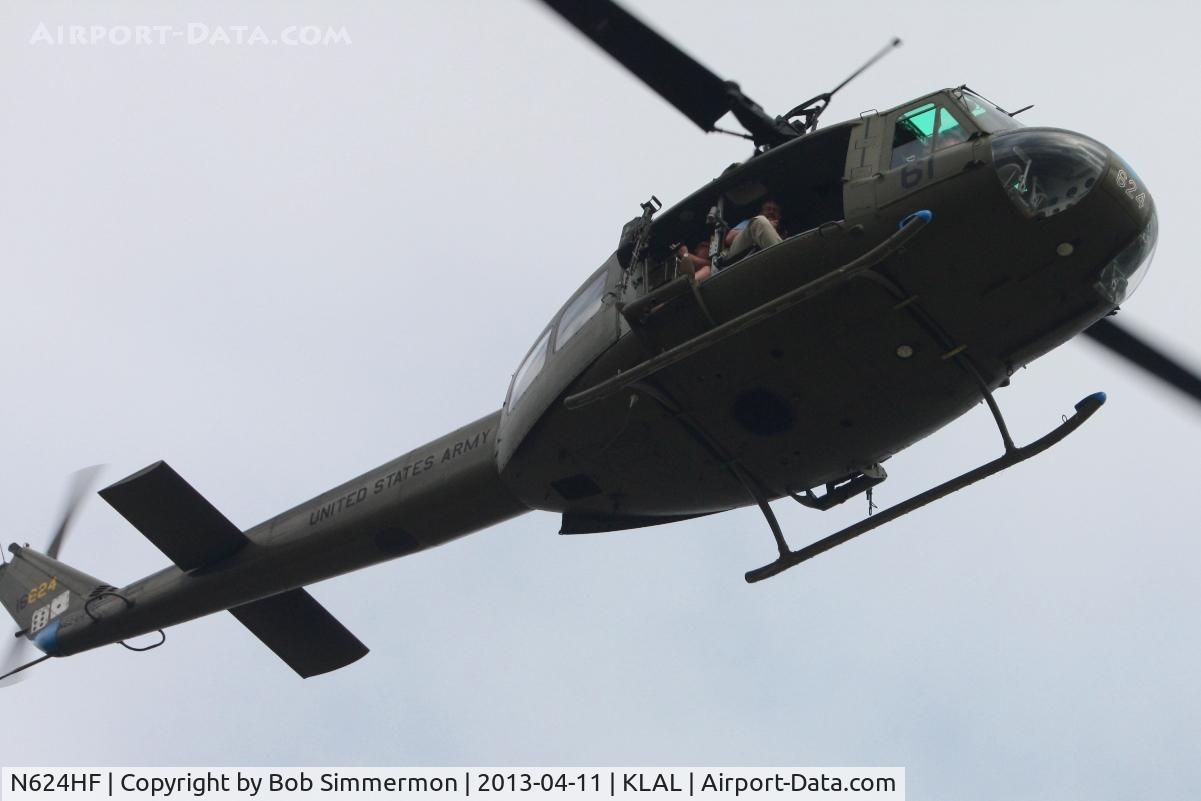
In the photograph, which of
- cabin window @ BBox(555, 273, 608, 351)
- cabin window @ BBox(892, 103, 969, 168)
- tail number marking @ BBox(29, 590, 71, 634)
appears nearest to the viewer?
cabin window @ BBox(892, 103, 969, 168)

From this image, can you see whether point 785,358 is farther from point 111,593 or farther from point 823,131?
point 111,593

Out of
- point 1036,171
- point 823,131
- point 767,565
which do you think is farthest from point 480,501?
point 1036,171

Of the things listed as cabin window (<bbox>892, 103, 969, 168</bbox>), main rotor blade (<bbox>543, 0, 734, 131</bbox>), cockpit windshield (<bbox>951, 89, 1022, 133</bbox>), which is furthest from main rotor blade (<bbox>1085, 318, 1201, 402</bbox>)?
main rotor blade (<bbox>543, 0, 734, 131</bbox>)

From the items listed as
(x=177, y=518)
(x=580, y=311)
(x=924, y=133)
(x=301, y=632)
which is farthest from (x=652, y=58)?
(x=301, y=632)

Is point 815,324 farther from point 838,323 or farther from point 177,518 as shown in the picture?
point 177,518

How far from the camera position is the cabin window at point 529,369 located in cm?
1288

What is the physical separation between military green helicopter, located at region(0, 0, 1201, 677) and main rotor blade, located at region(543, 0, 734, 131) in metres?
0.02

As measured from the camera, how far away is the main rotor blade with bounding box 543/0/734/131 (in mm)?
11320

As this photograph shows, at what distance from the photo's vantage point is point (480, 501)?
13969mm

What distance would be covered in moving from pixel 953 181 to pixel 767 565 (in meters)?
3.63

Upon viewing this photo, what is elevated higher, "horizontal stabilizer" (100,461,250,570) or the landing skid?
"horizontal stabilizer" (100,461,250,570)

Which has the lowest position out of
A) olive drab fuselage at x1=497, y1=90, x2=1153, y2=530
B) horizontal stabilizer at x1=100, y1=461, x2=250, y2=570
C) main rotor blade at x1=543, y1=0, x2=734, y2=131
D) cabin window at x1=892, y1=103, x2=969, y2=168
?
olive drab fuselage at x1=497, y1=90, x2=1153, y2=530

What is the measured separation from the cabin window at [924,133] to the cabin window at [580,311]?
276 cm

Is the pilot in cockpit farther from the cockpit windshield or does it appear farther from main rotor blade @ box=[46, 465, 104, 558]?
main rotor blade @ box=[46, 465, 104, 558]
